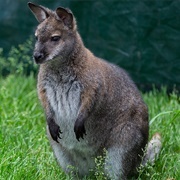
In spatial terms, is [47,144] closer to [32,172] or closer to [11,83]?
[32,172]

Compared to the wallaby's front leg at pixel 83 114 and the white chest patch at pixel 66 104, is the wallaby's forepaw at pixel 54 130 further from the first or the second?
the wallaby's front leg at pixel 83 114

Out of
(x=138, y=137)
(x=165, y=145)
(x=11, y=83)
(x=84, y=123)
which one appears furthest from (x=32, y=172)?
(x=11, y=83)

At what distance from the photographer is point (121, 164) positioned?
5.83 metres

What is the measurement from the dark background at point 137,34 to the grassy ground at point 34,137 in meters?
0.36

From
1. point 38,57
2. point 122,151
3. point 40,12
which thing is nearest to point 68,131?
point 122,151

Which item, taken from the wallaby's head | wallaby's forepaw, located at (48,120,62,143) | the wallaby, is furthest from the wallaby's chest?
the wallaby's head

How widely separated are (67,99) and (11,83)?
116 inches

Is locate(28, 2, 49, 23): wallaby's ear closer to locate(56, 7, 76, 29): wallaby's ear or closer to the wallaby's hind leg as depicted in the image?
locate(56, 7, 76, 29): wallaby's ear

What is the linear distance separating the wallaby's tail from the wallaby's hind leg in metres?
0.27

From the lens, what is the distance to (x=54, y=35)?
557 cm

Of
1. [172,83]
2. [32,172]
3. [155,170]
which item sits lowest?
[172,83]

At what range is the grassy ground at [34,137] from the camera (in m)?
5.79

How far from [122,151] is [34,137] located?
1.23 meters

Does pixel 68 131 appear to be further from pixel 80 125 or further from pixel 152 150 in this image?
pixel 152 150
